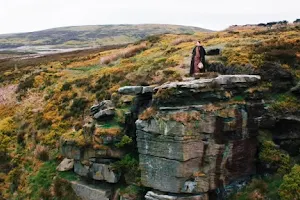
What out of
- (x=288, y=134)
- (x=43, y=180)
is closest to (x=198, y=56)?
(x=288, y=134)

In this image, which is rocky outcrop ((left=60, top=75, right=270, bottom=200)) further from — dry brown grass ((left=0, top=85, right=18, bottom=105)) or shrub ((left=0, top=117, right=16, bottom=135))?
dry brown grass ((left=0, top=85, right=18, bottom=105))

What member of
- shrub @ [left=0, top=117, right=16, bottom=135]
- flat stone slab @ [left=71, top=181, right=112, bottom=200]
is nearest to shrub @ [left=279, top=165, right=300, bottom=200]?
flat stone slab @ [left=71, top=181, right=112, bottom=200]

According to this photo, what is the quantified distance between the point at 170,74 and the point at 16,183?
42.7ft

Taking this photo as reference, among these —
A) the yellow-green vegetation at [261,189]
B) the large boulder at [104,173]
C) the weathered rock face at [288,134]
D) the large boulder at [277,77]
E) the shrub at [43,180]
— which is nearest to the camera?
the yellow-green vegetation at [261,189]

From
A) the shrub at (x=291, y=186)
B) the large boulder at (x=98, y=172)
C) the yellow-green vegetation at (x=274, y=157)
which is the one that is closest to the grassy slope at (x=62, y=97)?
the large boulder at (x=98, y=172)

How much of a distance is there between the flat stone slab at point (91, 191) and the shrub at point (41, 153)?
4.96 meters

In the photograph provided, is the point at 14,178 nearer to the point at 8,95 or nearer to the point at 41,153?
the point at 41,153

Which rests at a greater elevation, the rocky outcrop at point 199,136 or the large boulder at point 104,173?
the rocky outcrop at point 199,136

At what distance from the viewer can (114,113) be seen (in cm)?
2419

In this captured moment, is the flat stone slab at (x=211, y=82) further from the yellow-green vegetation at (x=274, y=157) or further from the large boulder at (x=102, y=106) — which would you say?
the large boulder at (x=102, y=106)

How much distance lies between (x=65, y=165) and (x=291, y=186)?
14.0m

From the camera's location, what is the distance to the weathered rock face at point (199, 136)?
62.6 feet

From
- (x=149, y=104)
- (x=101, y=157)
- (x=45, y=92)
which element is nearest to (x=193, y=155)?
(x=149, y=104)

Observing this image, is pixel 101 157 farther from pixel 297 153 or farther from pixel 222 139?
pixel 297 153
